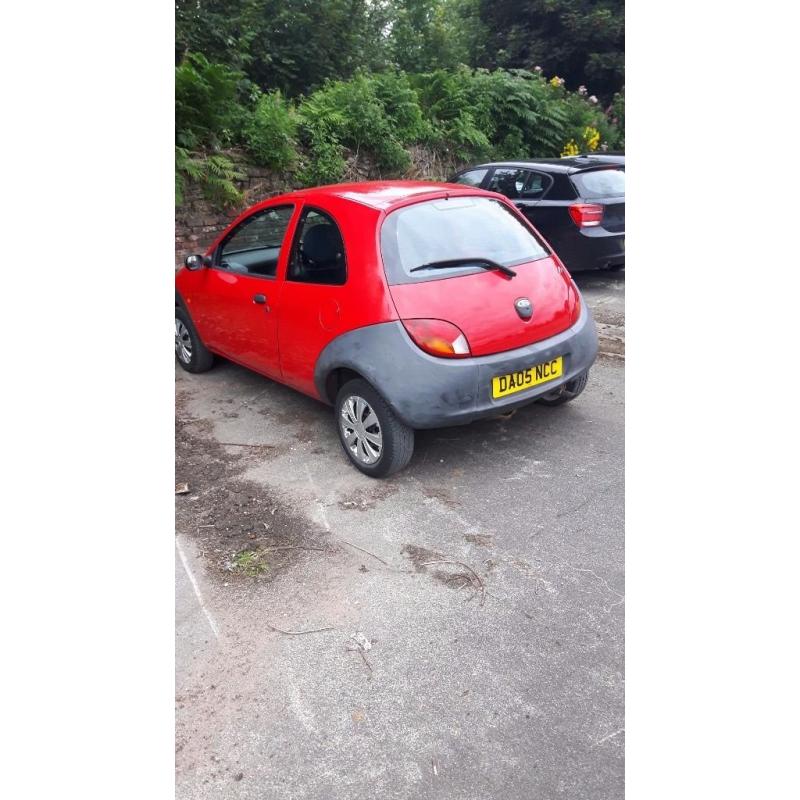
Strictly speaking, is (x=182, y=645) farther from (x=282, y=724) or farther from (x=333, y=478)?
(x=333, y=478)

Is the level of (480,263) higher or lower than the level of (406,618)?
higher

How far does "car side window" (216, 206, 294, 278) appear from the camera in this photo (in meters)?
4.75

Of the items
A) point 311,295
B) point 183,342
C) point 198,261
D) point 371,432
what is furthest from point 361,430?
point 183,342

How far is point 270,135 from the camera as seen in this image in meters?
10.1

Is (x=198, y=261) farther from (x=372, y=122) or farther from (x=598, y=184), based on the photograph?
(x=372, y=122)

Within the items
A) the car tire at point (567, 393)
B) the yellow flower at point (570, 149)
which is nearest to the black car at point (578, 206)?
the car tire at point (567, 393)

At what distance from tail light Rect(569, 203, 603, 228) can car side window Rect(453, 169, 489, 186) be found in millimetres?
1874

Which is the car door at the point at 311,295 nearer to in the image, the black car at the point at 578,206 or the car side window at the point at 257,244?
the car side window at the point at 257,244

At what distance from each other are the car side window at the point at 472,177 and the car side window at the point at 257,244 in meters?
5.14

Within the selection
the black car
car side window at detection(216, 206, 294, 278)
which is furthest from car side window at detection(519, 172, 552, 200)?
car side window at detection(216, 206, 294, 278)

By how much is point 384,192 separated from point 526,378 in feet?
→ 4.96

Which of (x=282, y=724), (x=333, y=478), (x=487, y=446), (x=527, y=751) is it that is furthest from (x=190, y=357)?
(x=527, y=751)

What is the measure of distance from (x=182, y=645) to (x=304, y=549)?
80 centimetres

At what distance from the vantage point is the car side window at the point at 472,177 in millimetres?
9586
